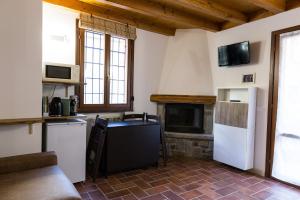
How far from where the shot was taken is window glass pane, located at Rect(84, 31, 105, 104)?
333cm

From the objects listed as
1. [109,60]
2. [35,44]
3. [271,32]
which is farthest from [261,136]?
[35,44]

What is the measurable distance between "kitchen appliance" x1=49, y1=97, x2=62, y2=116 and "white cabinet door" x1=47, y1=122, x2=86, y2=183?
0.67ft

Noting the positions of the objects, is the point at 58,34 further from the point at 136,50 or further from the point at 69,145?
the point at 69,145

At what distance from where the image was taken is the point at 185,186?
2736 mm

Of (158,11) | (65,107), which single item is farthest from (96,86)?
(158,11)

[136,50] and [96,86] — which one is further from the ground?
[136,50]

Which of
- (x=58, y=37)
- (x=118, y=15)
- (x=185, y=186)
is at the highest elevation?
(x=118, y=15)

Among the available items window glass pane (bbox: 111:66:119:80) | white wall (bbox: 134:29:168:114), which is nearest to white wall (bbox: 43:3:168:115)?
white wall (bbox: 134:29:168:114)

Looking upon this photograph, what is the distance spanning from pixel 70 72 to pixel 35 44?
0.58 m

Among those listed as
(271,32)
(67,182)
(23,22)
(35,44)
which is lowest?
(67,182)

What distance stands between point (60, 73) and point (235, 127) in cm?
272

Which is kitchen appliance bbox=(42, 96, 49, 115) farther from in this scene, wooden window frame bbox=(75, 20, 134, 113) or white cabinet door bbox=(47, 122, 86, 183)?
wooden window frame bbox=(75, 20, 134, 113)

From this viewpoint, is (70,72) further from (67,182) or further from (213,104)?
(213,104)

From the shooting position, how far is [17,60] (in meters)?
2.15
